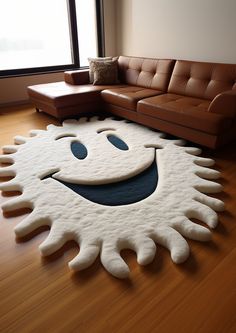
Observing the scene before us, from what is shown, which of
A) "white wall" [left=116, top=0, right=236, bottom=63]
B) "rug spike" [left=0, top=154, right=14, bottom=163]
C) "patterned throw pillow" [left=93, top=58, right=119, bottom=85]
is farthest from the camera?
"patterned throw pillow" [left=93, top=58, right=119, bottom=85]

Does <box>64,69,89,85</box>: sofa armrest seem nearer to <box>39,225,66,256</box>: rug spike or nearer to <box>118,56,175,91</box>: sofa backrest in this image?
<box>118,56,175,91</box>: sofa backrest

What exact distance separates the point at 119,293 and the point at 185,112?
6.25 ft

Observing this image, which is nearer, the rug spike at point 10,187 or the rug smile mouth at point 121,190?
the rug smile mouth at point 121,190

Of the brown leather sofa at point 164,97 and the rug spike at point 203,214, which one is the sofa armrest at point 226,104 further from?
the rug spike at point 203,214

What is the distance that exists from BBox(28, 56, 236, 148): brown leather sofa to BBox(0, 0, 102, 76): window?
0.97m

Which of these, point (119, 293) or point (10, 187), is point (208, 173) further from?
point (10, 187)

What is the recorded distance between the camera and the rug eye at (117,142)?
108 inches

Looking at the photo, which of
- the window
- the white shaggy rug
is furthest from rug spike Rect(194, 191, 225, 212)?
the window

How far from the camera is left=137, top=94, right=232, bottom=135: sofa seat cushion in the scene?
7.85 feet

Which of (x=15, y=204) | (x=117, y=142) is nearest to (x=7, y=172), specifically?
(x=15, y=204)

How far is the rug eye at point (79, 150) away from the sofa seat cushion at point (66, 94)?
0.80 m

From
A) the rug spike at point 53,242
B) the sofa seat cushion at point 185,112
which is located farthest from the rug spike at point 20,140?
the rug spike at point 53,242

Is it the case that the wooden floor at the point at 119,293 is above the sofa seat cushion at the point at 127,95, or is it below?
below

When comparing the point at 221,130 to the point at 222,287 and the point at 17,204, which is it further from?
the point at 17,204
